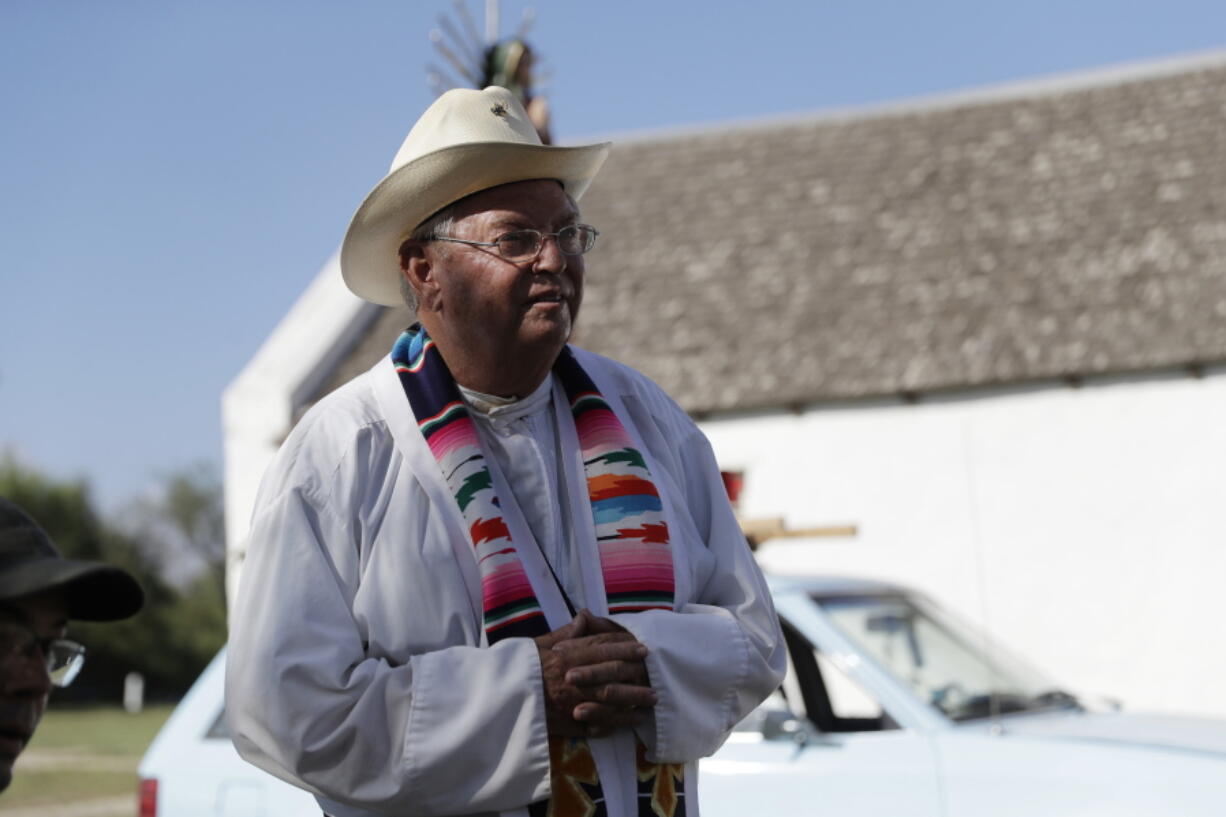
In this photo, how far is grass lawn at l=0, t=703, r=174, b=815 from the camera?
16.5 meters

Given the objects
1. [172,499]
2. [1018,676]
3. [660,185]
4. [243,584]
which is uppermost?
[660,185]

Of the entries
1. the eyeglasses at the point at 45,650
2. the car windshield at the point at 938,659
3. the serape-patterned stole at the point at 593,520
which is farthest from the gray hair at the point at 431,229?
the car windshield at the point at 938,659

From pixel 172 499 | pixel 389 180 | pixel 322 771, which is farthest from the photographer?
pixel 172 499

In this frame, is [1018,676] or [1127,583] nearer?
[1018,676]

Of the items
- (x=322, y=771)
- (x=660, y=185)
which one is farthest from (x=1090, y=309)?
(x=322, y=771)

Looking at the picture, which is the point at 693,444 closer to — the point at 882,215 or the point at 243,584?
the point at 243,584

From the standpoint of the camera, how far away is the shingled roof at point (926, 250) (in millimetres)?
14062

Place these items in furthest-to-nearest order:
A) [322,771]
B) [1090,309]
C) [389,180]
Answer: [1090,309] → [389,180] → [322,771]

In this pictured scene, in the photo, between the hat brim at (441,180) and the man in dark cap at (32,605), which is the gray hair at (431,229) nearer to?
the hat brim at (441,180)

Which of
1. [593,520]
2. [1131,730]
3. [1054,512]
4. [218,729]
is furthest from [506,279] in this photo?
[1054,512]

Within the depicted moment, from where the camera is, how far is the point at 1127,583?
42.7ft

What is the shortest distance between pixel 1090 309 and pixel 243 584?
1254 cm

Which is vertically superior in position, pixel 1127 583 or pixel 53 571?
pixel 53 571

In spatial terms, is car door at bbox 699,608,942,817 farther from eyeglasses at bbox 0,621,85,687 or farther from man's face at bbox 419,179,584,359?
eyeglasses at bbox 0,621,85,687
